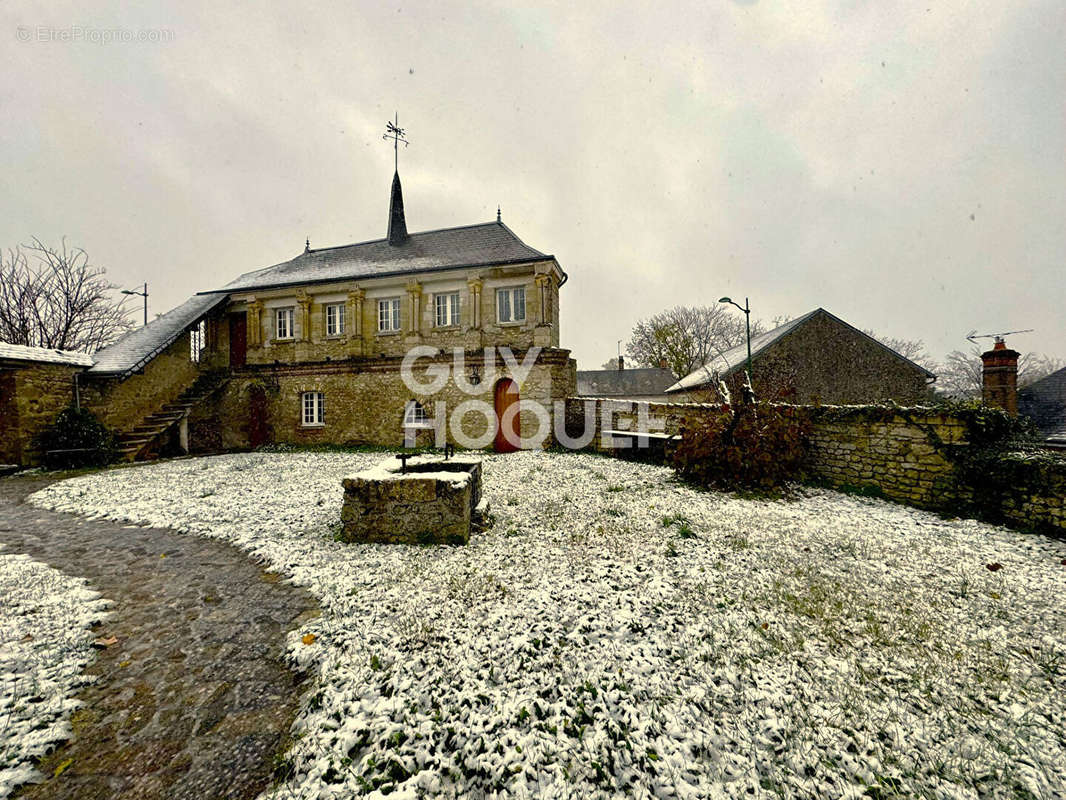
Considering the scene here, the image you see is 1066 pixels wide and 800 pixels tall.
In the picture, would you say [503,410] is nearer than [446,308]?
Yes

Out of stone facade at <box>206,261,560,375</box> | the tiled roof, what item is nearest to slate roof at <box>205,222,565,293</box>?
stone facade at <box>206,261,560,375</box>

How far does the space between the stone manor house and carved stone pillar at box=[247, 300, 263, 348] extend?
5 cm

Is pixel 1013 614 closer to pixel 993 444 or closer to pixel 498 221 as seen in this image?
pixel 993 444

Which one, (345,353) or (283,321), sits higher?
(283,321)

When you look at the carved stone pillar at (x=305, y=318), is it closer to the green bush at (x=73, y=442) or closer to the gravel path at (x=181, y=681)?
the green bush at (x=73, y=442)

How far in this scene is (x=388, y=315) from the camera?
14.6m

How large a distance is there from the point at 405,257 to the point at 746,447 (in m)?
13.6

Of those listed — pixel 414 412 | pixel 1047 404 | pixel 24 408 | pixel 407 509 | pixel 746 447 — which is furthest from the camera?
pixel 414 412

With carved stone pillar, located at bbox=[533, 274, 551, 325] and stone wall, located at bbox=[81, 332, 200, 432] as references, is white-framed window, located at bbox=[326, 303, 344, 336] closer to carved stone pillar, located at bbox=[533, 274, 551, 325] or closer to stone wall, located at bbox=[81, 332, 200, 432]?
stone wall, located at bbox=[81, 332, 200, 432]

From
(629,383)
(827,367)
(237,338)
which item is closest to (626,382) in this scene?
(629,383)

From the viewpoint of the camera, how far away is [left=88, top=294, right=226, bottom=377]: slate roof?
12.2 meters

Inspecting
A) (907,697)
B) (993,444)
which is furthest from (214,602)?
(993,444)

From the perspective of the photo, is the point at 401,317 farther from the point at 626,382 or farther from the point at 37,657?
the point at 626,382

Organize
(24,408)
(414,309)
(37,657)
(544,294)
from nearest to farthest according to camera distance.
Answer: (37,657) < (24,408) < (544,294) < (414,309)
